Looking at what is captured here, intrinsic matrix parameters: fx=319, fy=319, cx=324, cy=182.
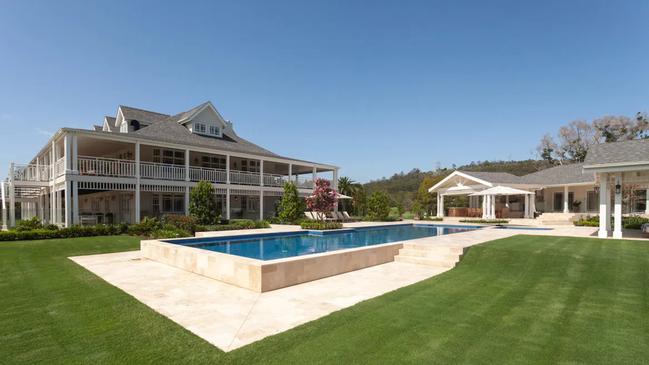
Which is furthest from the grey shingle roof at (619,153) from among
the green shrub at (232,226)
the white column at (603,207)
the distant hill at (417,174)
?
the distant hill at (417,174)

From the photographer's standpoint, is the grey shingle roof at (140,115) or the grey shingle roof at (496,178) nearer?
the grey shingle roof at (140,115)

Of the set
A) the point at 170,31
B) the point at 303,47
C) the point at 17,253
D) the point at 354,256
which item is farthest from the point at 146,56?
the point at 354,256

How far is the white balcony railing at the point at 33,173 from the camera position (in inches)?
830

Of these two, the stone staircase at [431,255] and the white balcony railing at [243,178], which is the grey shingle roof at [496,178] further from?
the stone staircase at [431,255]

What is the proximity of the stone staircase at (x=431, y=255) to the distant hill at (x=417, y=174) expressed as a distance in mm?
37111

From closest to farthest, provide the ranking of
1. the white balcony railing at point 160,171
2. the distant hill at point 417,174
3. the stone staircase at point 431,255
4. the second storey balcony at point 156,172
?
the stone staircase at point 431,255 < the second storey balcony at point 156,172 < the white balcony railing at point 160,171 < the distant hill at point 417,174

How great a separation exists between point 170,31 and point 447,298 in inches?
681

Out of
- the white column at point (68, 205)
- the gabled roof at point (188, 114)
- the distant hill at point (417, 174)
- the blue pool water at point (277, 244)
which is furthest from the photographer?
the distant hill at point (417, 174)

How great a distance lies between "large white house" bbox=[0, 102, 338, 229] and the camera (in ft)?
56.2

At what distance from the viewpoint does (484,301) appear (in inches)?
217

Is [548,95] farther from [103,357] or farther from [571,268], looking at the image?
[103,357]

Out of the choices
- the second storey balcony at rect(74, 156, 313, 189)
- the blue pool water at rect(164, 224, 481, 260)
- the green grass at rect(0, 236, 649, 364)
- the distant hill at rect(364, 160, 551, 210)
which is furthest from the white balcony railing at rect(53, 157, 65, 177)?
the distant hill at rect(364, 160, 551, 210)

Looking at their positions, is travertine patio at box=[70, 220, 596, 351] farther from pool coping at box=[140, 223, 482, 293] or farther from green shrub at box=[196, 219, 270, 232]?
green shrub at box=[196, 219, 270, 232]

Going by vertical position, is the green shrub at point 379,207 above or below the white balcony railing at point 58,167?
below
